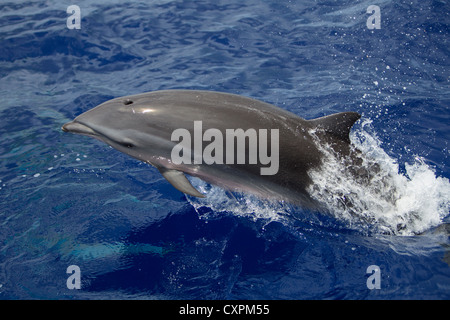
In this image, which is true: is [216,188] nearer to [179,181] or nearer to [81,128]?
→ [179,181]

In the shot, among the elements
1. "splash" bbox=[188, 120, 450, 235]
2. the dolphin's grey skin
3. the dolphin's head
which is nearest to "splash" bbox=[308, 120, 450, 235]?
"splash" bbox=[188, 120, 450, 235]

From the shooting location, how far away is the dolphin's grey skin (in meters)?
5.04

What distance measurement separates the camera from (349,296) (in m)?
4.60

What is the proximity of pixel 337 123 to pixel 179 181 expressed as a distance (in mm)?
Result: 2018

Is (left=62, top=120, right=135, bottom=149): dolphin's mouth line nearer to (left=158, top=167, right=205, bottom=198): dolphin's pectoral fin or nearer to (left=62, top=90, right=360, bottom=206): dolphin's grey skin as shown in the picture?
(left=62, top=90, right=360, bottom=206): dolphin's grey skin

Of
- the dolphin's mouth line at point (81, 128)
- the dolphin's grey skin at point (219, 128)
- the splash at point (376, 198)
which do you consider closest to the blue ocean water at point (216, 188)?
the splash at point (376, 198)

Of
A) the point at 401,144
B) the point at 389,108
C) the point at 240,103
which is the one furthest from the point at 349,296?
the point at 389,108

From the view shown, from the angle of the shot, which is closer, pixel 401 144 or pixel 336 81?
pixel 401 144

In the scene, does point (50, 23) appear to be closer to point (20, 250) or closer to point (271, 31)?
point (271, 31)

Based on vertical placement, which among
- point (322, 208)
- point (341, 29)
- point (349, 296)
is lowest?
point (349, 296)

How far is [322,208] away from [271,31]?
7.56 m

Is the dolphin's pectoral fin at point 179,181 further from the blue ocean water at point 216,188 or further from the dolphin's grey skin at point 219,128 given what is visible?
the blue ocean water at point 216,188

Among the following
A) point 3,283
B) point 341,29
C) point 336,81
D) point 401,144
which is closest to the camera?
point 3,283

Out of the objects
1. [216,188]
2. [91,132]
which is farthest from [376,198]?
[91,132]
